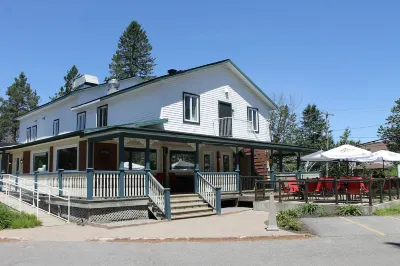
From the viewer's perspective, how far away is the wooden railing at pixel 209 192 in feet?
55.4

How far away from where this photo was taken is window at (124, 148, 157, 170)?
19.9m

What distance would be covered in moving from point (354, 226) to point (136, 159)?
1177cm

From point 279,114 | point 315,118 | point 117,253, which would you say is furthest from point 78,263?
point 315,118

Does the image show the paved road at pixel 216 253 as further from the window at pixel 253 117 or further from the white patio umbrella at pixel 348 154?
the window at pixel 253 117

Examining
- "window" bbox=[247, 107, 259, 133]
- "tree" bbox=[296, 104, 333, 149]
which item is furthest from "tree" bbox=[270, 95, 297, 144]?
"window" bbox=[247, 107, 259, 133]

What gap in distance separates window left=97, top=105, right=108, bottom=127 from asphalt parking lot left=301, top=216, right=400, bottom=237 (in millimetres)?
13248

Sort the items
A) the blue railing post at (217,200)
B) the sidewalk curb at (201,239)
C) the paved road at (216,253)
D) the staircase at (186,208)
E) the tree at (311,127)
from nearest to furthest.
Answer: the paved road at (216,253) < the sidewalk curb at (201,239) < the staircase at (186,208) < the blue railing post at (217,200) < the tree at (311,127)

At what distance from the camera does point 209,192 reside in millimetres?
17281

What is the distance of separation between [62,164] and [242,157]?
1110cm

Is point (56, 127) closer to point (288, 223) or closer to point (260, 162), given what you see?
point (260, 162)

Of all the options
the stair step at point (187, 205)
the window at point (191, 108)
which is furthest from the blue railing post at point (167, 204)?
the window at point (191, 108)

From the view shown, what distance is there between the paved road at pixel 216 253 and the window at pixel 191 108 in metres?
11.7

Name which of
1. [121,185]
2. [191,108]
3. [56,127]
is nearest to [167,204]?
[121,185]

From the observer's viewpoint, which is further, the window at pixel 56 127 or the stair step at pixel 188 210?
the window at pixel 56 127
